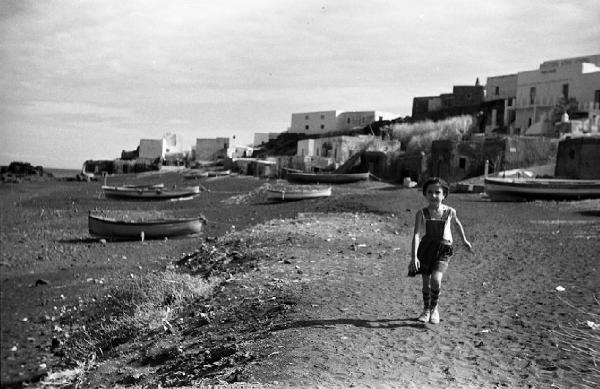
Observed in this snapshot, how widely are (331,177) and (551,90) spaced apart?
58.4 ft

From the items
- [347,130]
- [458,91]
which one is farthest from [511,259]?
[347,130]

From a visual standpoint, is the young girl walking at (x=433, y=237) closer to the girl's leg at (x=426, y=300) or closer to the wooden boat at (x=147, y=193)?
the girl's leg at (x=426, y=300)

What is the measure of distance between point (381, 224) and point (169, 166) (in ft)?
179

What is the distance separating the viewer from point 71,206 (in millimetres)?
29656

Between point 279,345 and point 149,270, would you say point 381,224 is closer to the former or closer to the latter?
point 149,270

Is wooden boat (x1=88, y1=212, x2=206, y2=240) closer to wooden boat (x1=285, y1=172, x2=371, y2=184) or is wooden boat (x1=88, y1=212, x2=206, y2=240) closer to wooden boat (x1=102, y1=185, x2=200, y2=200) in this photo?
wooden boat (x1=102, y1=185, x2=200, y2=200)

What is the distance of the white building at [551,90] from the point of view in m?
38.2

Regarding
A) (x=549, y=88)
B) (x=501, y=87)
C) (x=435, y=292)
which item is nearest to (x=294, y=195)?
(x=435, y=292)

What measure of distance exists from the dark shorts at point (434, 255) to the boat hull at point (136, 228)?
1407cm

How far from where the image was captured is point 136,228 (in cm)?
1864

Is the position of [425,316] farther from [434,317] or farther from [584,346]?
[584,346]

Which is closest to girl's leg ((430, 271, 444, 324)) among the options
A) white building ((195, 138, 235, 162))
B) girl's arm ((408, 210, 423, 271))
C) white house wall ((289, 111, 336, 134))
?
girl's arm ((408, 210, 423, 271))

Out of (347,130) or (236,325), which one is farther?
(347,130)

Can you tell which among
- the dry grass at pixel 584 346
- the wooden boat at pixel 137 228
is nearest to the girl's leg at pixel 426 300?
the dry grass at pixel 584 346
